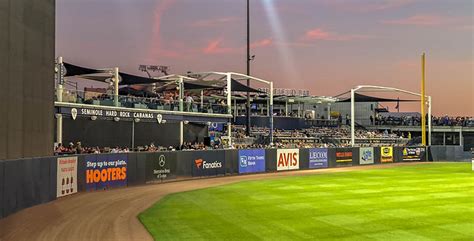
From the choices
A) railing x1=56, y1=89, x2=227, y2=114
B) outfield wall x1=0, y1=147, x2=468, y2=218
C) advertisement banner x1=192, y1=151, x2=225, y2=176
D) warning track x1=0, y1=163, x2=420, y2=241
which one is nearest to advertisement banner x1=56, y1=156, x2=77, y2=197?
outfield wall x1=0, y1=147, x2=468, y2=218

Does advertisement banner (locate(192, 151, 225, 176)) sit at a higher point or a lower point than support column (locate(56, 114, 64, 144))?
lower

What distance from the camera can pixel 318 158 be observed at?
41.1 metres

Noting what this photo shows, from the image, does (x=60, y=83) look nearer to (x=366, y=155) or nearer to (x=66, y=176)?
(x=66, y=176)

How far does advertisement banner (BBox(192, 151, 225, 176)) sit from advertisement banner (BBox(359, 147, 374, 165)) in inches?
695

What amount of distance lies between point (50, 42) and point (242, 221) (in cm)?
983

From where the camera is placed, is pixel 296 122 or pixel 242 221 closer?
pixel 242 221

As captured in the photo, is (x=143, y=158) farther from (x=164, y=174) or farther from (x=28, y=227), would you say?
(x=28, y=227)

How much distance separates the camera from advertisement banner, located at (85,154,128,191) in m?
22.2

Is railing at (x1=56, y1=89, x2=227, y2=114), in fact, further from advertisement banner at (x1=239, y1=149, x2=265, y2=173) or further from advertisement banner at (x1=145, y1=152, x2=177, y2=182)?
advertisement banner at (x1=239, y1=149, x2=265, y2=173)

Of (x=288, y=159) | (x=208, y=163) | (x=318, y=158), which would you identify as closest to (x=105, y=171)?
(x=208, y=163)

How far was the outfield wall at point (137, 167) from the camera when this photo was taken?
1589cm

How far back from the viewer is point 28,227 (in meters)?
13.3

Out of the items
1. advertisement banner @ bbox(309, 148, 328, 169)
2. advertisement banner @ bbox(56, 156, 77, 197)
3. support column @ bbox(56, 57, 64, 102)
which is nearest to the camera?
advertisement banner @ bbox(56, 156, 77, 197)

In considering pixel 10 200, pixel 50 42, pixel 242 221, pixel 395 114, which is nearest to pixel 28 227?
pixel 10 200
